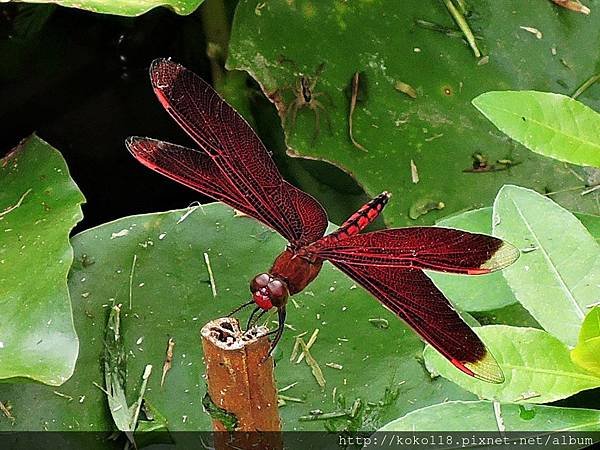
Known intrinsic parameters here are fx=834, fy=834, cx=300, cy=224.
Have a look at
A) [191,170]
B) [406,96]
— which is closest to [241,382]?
[191,170]

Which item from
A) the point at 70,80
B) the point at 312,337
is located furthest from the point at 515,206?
the point at 70,80

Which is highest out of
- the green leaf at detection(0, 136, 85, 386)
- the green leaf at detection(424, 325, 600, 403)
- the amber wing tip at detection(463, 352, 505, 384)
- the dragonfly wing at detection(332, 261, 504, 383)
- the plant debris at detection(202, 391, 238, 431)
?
the dragonfly wing at detection(332, 261, 504, 383)

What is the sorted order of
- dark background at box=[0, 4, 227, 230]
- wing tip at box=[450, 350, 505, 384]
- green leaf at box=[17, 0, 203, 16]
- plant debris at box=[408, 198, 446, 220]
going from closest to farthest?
wing tip at box=[450, 350, 505, 384] < green leaf at box=[17, 0, 203, 16] < plant debris at box=[408, 198, 446, 220] < dark background at box=[0, 4, 227, 230]

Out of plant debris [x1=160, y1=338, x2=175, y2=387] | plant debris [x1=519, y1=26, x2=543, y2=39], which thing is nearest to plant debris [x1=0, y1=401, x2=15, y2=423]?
plant debris [x1=160, y1=338, x2=175, y2=387]

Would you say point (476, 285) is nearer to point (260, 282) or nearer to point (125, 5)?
point (260, 282)

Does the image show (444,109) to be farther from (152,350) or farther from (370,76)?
(152,350)

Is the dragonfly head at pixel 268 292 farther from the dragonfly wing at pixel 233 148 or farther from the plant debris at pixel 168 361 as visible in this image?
the plant debris at pixel 168 361

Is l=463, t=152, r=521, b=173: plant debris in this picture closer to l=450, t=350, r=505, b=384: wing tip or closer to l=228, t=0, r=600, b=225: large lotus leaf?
l=228, t=0, r=600, b=225: large lotus leaf
